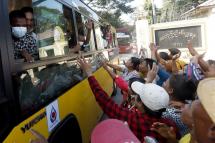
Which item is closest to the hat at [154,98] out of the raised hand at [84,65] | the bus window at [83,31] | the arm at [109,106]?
the arm at [109,106]

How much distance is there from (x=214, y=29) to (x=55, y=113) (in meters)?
11.3

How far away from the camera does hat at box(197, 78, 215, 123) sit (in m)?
1.57

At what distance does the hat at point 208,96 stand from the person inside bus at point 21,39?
1.92 metres

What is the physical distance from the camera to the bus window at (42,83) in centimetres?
311

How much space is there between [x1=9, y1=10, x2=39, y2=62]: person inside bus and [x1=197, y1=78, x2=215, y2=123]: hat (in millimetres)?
1922

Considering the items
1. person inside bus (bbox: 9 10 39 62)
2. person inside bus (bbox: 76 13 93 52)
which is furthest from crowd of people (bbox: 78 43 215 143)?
person inside bus (bbox: 76 13 93 52)

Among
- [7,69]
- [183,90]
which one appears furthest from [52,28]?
[183,90]

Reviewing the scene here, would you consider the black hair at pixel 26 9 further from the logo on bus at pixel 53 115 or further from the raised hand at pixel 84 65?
the raised hand at pixel 84 65

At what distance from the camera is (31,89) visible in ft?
11.1

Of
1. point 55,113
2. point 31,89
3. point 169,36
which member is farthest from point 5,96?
point 169,36

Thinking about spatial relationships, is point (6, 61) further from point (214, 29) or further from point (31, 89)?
point (214, 29)

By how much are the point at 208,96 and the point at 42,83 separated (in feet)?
7.93

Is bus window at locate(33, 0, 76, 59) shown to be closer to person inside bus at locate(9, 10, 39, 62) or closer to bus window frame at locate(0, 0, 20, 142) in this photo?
person inside bus at locate(9, 10, 39, 62)

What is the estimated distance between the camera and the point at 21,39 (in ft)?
11.1
